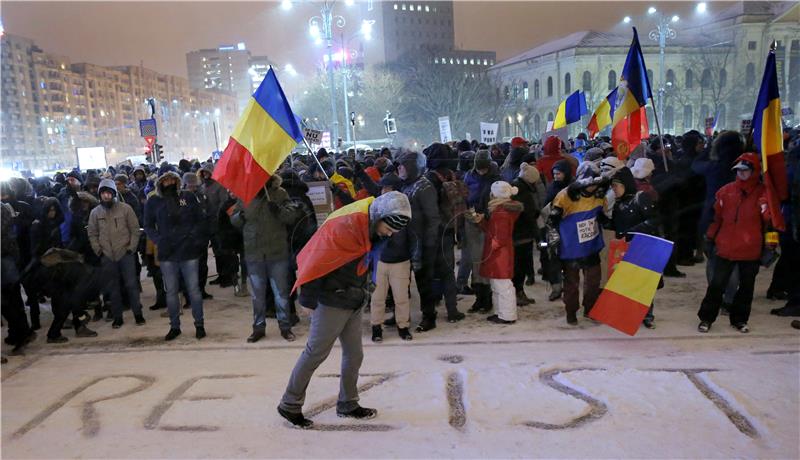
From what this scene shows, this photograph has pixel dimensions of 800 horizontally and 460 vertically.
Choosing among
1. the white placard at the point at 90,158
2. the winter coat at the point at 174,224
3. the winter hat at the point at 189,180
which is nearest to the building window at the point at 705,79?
the white placard at the point at 90,158

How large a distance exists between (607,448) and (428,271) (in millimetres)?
3012

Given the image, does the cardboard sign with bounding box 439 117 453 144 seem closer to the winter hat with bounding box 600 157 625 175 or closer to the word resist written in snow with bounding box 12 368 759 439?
the winter hat with bounding box 600 157 625 175

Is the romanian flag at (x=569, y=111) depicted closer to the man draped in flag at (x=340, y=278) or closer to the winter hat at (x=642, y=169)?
the winter hat at (x=642, y=169)

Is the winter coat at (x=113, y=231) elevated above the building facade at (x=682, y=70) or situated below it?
below

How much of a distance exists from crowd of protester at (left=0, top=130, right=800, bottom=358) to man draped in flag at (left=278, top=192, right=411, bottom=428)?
1.78 m

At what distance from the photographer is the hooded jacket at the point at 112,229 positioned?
714 centimetres

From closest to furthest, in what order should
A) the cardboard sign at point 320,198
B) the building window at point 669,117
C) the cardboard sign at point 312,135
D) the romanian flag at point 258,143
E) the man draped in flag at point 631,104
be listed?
the romanian flag at point 258,143
the cardboard sign at point 320,198
the man draped in flag at point 631,104
the cardboard sign at point 312,135
the building window at point 669,117

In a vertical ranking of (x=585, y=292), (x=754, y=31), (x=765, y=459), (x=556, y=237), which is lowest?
(x=765, y=459)

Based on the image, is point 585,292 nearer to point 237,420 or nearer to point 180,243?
point 237,420

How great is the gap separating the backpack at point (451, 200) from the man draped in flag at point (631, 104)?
2758 millimetres

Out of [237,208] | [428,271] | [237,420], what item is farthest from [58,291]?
[428,271]

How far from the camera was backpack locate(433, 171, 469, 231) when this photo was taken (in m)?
6.91

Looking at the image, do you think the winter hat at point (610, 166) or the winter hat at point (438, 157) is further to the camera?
the winter hat at point (438, 157)

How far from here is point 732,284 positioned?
6.59 metres
